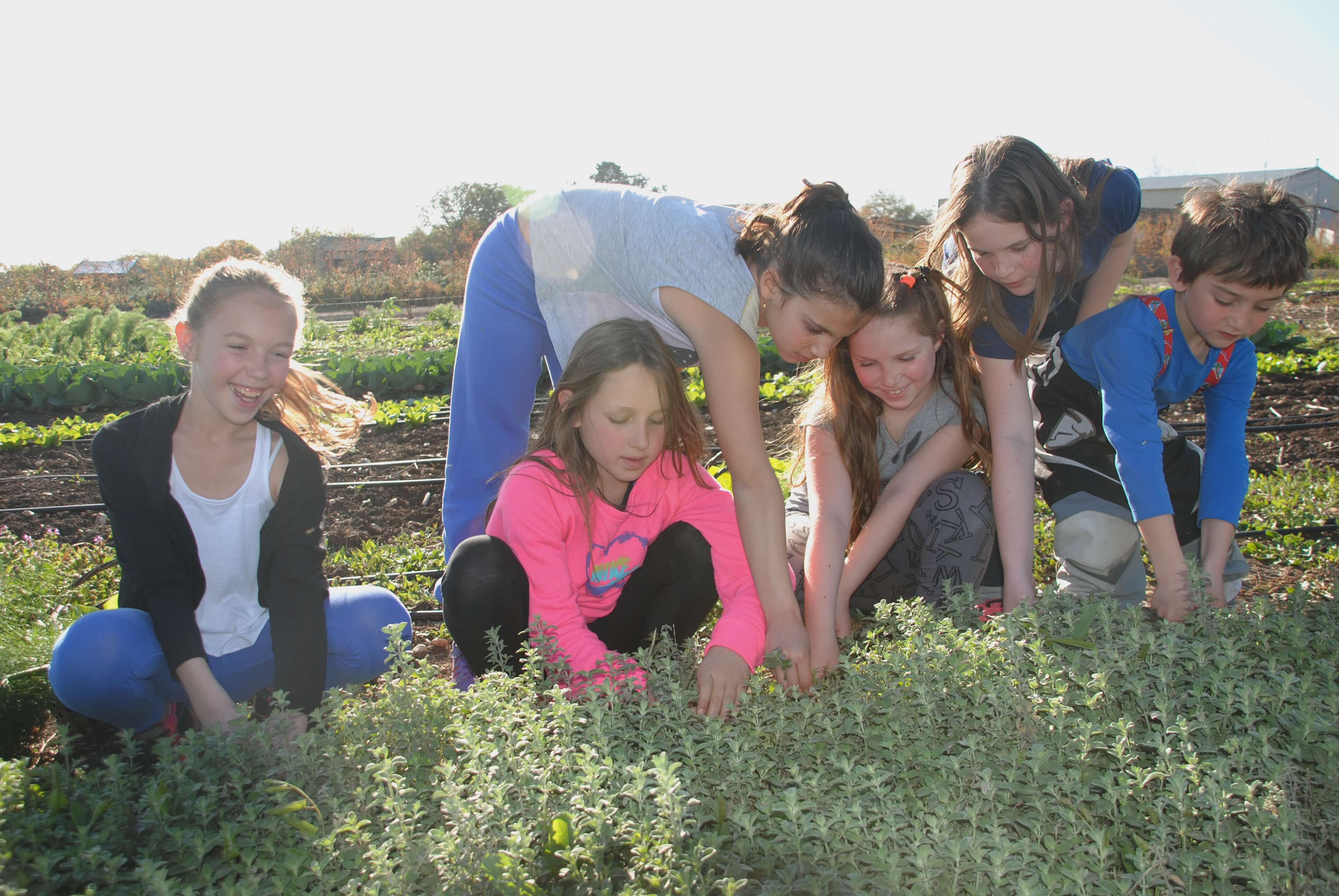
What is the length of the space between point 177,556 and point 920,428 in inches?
79.7

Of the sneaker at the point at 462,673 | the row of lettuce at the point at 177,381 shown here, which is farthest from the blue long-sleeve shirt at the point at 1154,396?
the row of lettuce at the point at 177,381

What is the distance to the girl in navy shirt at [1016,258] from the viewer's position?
7.23 feet

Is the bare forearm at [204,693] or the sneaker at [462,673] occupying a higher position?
the bare forearm at [204,693]

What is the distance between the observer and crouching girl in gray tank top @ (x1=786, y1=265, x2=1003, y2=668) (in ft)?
7.66

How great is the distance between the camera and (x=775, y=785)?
4.65ft

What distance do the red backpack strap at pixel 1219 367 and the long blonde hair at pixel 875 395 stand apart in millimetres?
630

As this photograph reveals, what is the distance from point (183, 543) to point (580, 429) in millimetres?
972

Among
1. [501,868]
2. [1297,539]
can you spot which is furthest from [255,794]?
[1297,539]

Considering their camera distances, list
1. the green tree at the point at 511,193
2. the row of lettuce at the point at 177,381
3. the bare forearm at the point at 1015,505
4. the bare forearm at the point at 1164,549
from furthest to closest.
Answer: the green tree at the point at 511,193 < the row of lettuce at the point at 177,381 < the bare forearm at the point at 1015,505 < the bare forearm at the point at 1164,549

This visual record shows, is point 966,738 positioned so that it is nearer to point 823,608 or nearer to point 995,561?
point 823,608

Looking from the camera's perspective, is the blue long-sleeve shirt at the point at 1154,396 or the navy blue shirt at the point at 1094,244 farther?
the navy blue shirt at the point at 1094,244

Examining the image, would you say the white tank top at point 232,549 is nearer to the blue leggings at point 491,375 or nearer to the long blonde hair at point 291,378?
the long blonde hair at point 291,378

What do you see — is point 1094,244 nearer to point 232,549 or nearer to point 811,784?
point 811,784

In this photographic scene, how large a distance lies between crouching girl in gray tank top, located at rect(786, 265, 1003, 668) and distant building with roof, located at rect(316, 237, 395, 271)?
1994 cm
